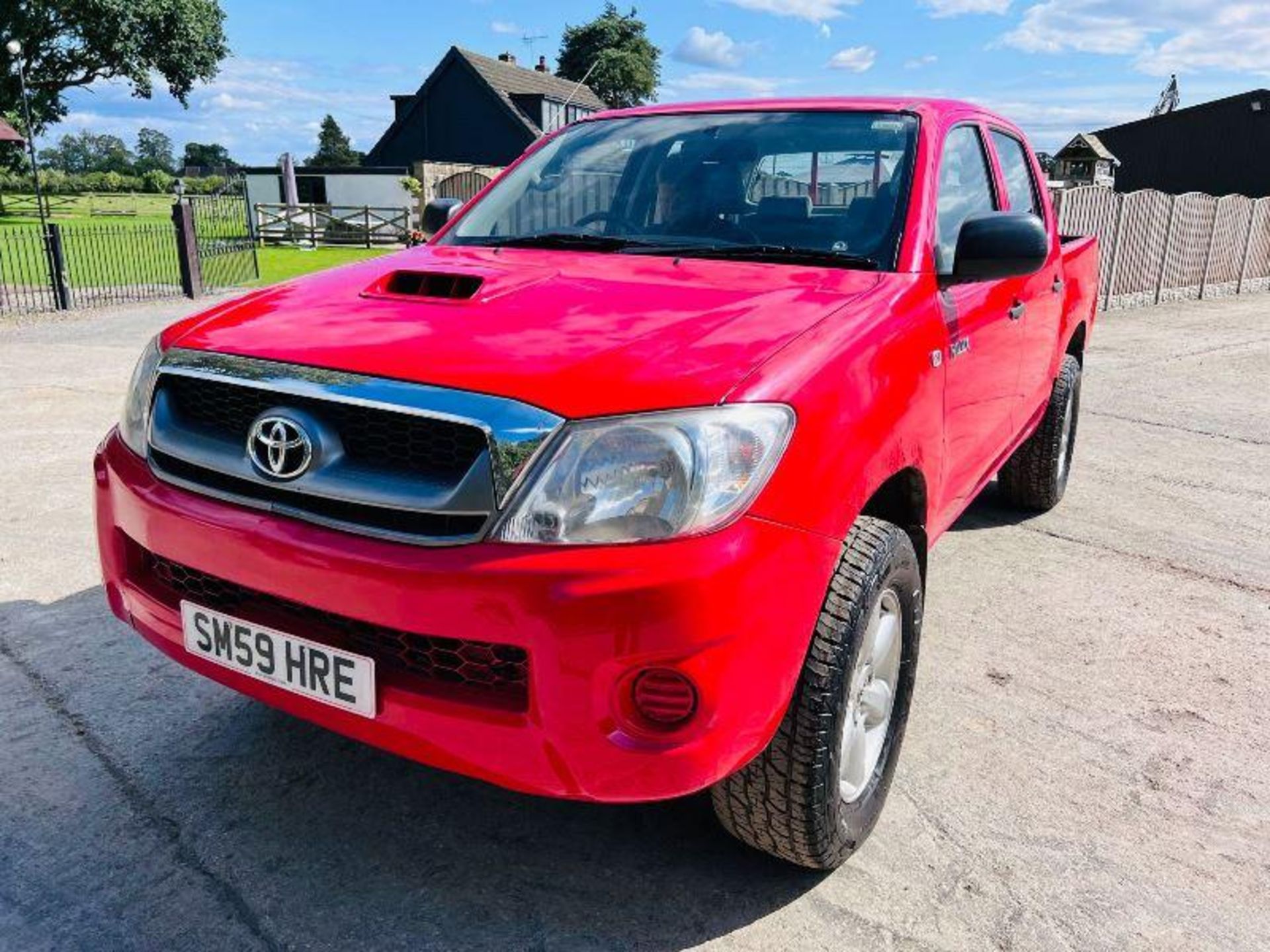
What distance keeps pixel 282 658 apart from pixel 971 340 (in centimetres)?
208

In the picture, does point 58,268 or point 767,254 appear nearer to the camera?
point 767,254

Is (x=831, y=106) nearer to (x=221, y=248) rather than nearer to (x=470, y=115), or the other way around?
(x=221, y=248)

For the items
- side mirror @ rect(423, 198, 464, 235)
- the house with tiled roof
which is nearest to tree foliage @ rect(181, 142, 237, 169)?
the house with tiled roof

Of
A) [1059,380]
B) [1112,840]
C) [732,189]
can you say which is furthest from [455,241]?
[1059,380]

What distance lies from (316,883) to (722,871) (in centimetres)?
93

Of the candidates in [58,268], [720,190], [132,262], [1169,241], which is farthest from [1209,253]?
[132,262]

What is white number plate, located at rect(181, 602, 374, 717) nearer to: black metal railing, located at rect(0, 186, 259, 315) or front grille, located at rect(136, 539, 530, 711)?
front grille, located at rect(136, 539, 530, 711)

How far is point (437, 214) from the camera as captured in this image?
3.75 meters

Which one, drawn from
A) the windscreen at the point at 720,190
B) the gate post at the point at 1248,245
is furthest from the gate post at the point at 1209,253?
the windscreen at the point at 720,190

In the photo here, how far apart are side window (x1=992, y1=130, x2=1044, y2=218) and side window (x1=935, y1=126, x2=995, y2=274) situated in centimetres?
26

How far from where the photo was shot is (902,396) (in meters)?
2.32

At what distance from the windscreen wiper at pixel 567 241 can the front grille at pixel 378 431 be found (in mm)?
1163

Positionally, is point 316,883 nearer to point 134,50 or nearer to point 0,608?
point 0,608

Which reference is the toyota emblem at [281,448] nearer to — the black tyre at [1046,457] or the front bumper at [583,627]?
the front bumper at [583,627]
